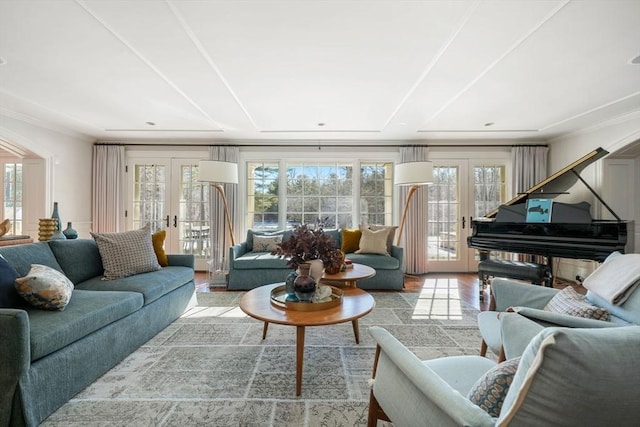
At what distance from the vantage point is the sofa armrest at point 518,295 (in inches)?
78.5

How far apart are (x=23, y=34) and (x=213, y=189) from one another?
3.15 m

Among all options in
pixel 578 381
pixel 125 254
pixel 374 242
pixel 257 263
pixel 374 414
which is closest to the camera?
pixel 578 381

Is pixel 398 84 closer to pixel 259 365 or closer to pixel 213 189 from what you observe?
pixel 259 365

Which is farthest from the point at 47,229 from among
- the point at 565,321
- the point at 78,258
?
the point at 565,321

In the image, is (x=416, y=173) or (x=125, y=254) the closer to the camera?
(x=125, y=254)

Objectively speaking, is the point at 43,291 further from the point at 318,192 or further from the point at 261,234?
the point at 318,192

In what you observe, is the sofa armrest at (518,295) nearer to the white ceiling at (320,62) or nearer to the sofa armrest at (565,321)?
the sofa armrest at (565,321)

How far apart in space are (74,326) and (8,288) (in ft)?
1.65

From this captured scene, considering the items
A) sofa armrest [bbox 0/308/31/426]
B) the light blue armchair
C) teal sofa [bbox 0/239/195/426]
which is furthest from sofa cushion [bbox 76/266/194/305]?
the light blue armchair

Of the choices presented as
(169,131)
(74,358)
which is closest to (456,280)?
(74,358)

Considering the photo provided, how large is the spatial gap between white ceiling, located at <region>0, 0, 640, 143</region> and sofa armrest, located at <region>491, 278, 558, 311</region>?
1819 millimetres

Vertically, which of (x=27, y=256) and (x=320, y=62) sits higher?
(x=320, y=62)

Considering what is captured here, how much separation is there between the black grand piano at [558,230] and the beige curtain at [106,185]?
Answer: 19.4 ft

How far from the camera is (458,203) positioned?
541 cm
